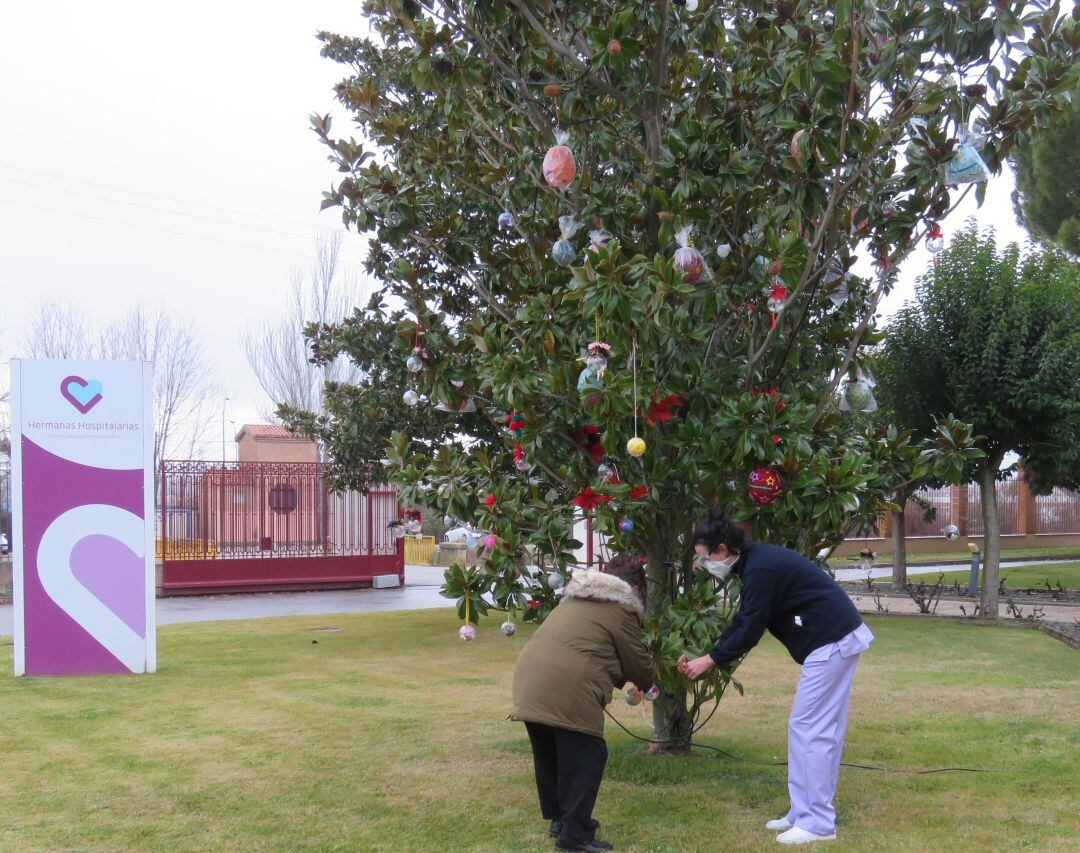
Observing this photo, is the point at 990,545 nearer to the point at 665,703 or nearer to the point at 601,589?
the point at 665,703

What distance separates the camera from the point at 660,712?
6.83 meters

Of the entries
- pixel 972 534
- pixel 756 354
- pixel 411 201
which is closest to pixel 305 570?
pixel 411 201

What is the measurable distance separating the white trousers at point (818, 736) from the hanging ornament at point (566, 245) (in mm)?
2605

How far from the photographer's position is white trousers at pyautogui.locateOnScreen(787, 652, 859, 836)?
499cm

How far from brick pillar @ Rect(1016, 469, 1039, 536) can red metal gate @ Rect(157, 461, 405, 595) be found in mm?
21000

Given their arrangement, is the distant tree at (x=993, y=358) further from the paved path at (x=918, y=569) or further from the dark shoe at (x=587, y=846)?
the dark shoe at (x=587, y=846)

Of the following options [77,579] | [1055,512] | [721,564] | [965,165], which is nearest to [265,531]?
[77,579]

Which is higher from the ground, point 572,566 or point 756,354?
point 756,354

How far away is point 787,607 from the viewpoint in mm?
5082

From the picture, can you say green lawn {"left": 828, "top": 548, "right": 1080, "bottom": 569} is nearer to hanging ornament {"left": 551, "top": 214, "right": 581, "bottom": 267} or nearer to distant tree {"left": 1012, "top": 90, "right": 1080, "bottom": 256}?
distant tree {"left": 1012, "top": 90, "right": 1080, "bottom": 256}

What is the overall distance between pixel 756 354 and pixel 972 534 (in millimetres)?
28266

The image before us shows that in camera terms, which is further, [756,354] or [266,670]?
[266,670]

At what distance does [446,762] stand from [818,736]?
275 cm

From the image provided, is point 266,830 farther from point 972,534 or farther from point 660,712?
point 972,534
